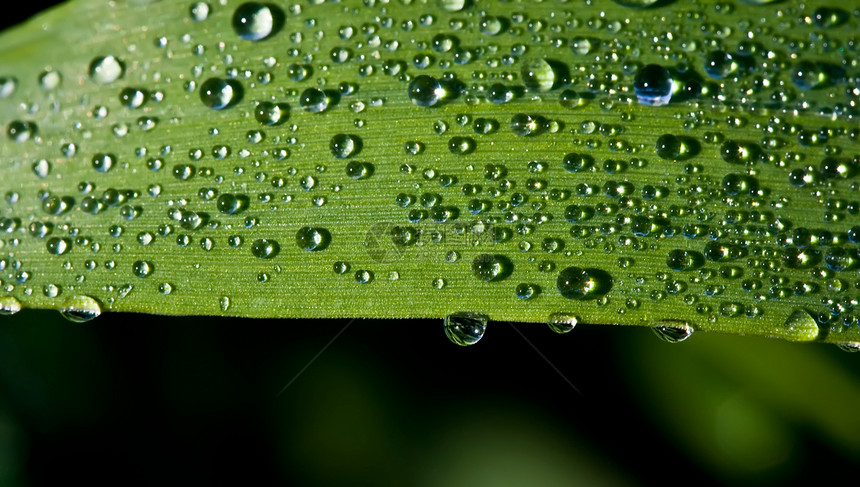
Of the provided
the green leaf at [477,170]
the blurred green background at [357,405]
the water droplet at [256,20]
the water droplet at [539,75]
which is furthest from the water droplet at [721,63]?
the blurred green background at [357,405]

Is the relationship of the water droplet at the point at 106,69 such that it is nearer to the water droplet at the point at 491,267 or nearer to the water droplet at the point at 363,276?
the water droplet at the point at 363,276

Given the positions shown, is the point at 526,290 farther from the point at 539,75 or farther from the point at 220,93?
the point at 220,93

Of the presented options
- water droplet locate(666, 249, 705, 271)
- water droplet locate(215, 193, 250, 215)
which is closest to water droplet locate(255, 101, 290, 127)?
Result: water droplet locate(215, 193, 250, 215)

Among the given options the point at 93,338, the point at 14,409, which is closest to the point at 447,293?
the point at 93,338

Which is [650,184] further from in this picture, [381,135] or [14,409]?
[14,409]

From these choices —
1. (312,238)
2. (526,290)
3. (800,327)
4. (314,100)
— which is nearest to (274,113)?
(314,100)
